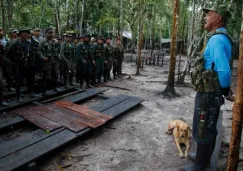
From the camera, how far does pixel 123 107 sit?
20.0 feet

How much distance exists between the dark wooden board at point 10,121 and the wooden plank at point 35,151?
1.13 metres

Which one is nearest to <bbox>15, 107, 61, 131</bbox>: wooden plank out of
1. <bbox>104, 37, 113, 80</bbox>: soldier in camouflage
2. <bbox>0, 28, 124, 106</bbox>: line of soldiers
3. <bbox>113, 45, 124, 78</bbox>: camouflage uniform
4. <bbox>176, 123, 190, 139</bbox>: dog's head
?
<bbox>0, 28, 124, 106</bbox>: line of soldiers

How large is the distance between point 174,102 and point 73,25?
10826 millimetres

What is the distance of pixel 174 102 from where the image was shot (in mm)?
7434

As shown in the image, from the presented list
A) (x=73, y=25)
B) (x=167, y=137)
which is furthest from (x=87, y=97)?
(x=73, y=25)

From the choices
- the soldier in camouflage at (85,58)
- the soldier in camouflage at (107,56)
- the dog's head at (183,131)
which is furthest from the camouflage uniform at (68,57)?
the dog's head at (183,131)

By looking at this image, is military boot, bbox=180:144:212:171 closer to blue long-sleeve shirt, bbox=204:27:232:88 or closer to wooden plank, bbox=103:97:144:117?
blue long-sleeve shirt, bbox=204:27:232:88

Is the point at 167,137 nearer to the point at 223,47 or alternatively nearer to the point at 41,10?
the point at 223,47

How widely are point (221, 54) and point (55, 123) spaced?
11.4 feet

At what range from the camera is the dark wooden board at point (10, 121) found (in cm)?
464

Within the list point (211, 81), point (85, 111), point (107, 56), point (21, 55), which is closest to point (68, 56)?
point (21, 55)

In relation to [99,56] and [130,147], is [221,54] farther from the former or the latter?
[99,56]

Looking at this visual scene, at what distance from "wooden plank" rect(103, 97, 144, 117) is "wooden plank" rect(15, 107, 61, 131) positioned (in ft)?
4.64

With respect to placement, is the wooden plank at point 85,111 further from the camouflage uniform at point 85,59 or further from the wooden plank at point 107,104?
the camouflage uniform at point 85,59
